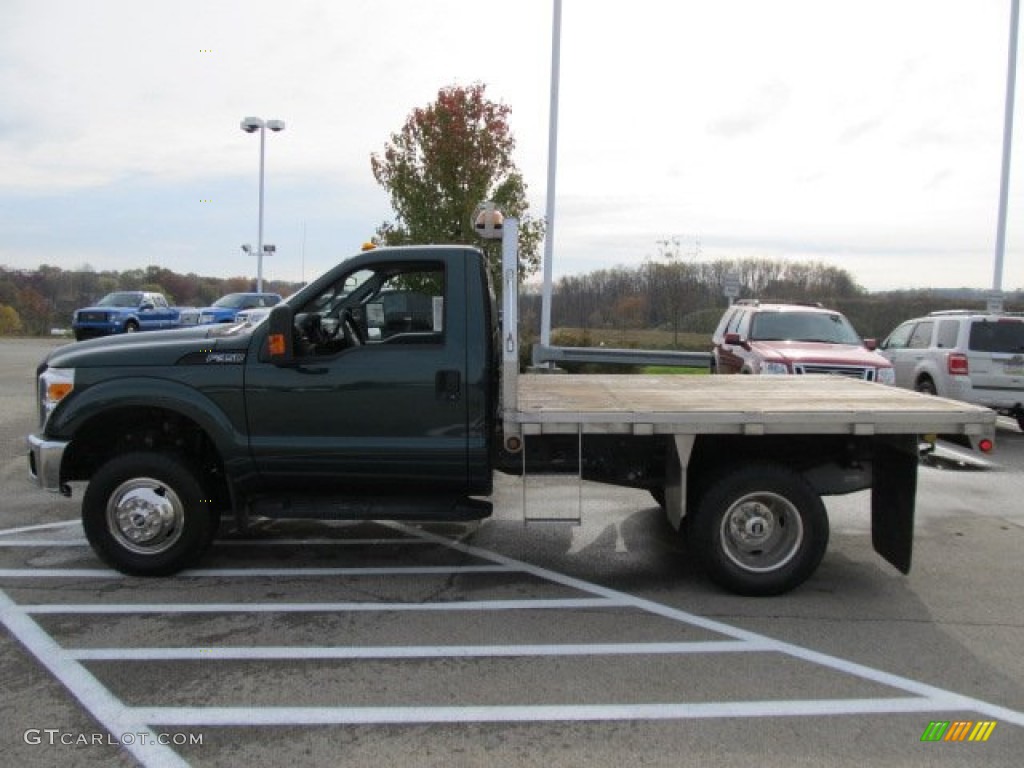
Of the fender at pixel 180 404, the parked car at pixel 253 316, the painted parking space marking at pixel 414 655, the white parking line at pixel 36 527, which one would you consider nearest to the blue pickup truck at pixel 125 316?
the parked car at pixel 253 316

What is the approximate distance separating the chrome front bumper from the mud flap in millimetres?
5257

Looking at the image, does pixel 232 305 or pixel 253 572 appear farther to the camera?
pixel 232 305

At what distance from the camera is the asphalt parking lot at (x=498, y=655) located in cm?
344

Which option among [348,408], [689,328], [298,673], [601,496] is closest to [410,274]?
[348,408]

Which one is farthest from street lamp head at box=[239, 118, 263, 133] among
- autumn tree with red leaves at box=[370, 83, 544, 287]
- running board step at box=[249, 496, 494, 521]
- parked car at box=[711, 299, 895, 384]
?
running board step at box=[249, 496, 494, 521]

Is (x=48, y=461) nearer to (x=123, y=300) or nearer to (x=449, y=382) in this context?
(x=449, y=382)

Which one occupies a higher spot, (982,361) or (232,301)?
(232,301)

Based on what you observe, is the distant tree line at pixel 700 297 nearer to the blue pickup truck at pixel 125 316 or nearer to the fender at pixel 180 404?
the blue pickup truck at pixel 125 316

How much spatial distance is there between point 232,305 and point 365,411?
2571cm

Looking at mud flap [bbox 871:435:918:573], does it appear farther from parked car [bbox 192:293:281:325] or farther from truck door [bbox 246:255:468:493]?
parked car [bbox 192:293:281:325]

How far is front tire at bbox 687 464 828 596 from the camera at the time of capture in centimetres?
514

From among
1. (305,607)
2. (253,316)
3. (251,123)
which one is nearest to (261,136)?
(251,123)

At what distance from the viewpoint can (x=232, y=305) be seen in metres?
29.2

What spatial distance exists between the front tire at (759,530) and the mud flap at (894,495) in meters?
0.54
